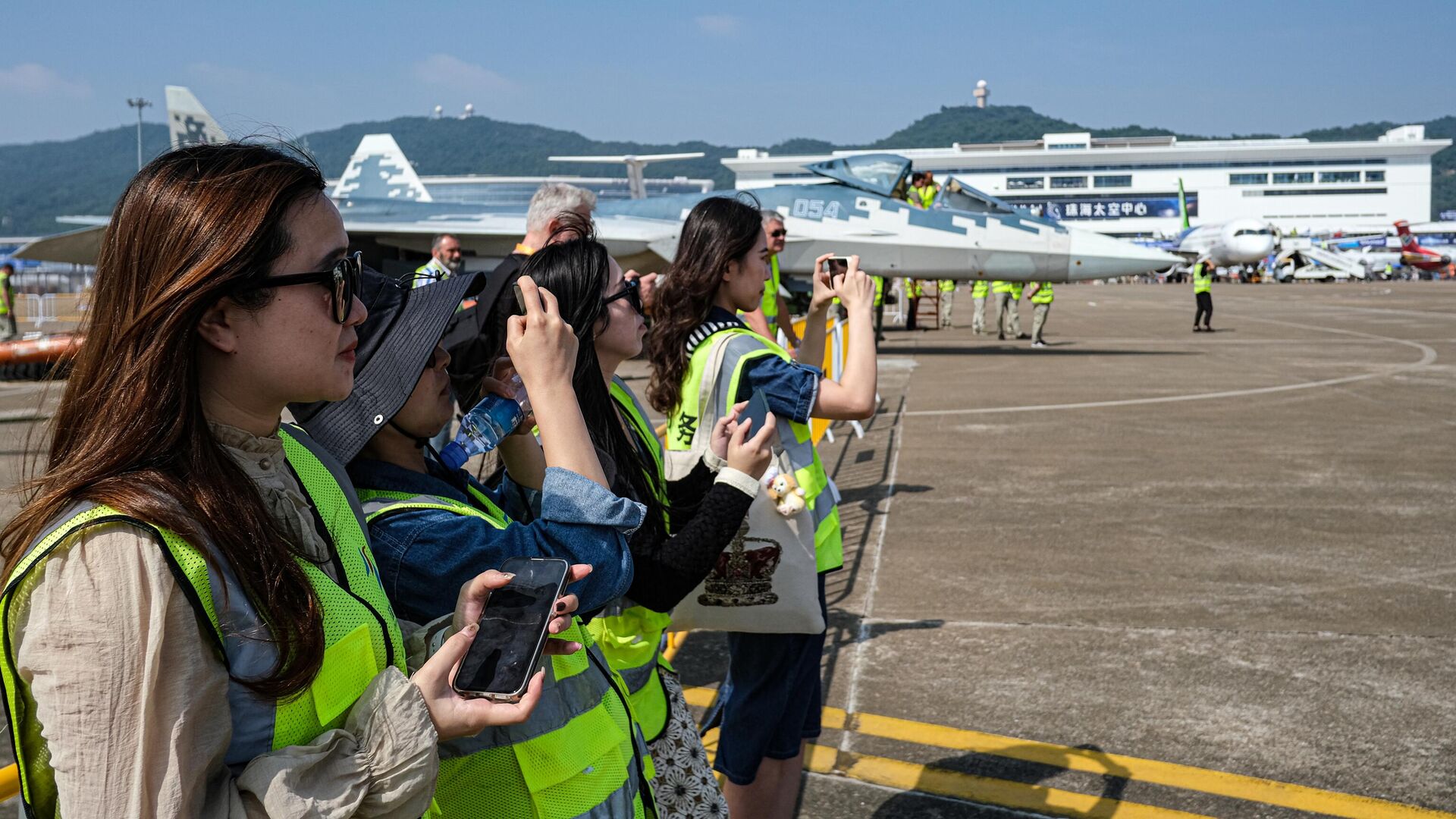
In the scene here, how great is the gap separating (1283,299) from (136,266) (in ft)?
138

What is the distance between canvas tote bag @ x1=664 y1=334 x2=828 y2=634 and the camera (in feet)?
9.58

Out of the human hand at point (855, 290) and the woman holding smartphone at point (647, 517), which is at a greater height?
the human hand at point (855, 290)

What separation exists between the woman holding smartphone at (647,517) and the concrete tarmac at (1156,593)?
153cm

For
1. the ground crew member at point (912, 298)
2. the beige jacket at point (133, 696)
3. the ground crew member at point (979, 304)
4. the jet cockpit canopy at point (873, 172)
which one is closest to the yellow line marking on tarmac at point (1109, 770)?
the beige jacket at point (133, 696)

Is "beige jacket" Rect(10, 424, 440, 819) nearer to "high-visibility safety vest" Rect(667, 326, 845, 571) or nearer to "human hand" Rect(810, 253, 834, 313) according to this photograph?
"high-visibility safety vest" Rect(667, 326, 845, 571)

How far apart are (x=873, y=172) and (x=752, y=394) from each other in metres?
14.4

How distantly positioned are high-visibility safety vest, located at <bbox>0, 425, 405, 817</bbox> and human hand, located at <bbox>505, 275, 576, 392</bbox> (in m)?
0.48

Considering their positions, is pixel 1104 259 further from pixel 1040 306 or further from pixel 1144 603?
pixel 1144 603

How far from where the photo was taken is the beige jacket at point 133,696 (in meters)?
1.19

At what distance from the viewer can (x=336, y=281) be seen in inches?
58.9

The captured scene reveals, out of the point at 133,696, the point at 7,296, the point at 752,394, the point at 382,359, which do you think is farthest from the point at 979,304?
the point at 133,696

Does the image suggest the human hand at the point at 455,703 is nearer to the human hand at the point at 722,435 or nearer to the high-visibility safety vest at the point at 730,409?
the human hand at the point at 722,435

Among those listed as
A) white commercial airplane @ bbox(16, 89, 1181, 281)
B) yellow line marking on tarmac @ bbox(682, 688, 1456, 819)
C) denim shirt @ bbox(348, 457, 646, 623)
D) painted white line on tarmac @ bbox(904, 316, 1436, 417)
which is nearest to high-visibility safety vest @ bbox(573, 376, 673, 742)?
denim shirt @ bbox(348, 457, 646, 623)

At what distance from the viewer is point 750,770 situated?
3.12m
